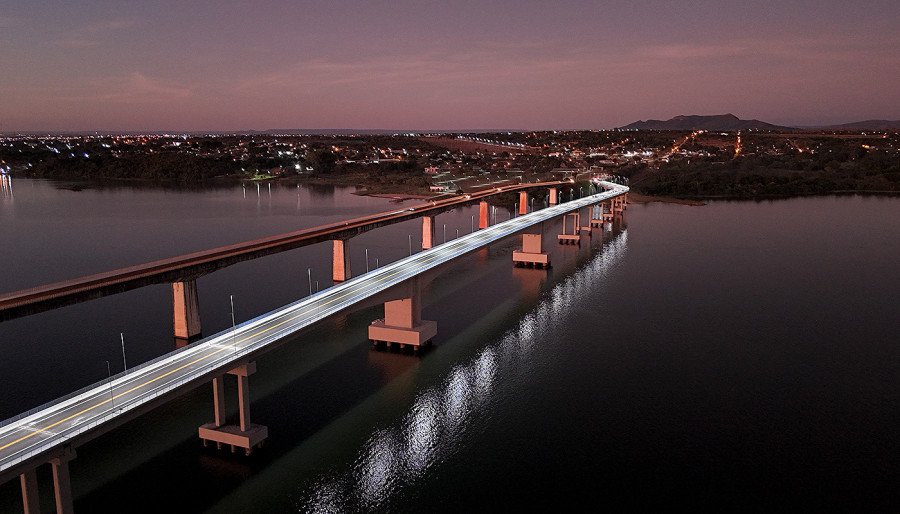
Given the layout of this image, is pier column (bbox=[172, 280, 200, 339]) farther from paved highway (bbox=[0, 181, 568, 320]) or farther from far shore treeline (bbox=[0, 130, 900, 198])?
far shore treeline (bbox=[0, 130, 900, 198])

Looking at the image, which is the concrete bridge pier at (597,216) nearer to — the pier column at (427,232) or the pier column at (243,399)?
the pier column at (427,232)

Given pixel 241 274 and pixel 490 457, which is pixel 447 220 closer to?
pixel 241 274

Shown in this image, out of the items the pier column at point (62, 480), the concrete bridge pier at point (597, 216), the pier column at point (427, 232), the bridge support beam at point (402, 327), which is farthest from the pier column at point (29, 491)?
the concrete bridge pier at point (597, 216)

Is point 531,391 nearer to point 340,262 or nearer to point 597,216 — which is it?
point 340,262

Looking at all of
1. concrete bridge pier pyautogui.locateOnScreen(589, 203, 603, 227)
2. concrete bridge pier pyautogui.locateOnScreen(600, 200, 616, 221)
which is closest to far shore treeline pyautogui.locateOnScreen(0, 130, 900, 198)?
concrete bridge pier pyautogui.locateOnScreen(600, 200, 616, 221)

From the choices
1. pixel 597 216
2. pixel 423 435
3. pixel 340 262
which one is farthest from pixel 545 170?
pixel 423 435
